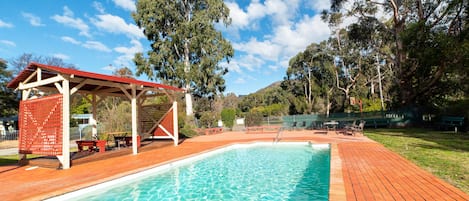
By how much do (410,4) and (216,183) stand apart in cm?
1947

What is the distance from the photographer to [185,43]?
21.8 metres

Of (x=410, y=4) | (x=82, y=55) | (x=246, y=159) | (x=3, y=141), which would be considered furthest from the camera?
(x=82, y=55)

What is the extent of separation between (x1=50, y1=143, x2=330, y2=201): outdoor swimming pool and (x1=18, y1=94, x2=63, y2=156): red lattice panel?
289 centimetres

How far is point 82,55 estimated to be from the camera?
25172mm

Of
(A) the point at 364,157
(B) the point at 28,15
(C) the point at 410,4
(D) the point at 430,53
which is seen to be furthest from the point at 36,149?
(C) the point at 410,4

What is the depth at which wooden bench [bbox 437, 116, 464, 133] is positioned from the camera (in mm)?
12786

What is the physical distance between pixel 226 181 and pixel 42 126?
5974 millimetres

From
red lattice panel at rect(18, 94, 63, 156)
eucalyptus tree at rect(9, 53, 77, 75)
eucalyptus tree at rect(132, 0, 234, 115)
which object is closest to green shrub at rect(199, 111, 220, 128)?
eucalyptus tree at rect(132, 0, 234, 115)

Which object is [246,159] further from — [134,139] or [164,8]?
[164,8]

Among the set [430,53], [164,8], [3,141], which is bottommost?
[3,141]

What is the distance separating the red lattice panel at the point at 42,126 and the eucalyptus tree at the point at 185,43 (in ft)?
43.6

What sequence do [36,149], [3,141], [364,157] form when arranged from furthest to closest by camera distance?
[3,141] → [36,149] → [364,157]

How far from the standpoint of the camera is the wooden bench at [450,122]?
503 inches

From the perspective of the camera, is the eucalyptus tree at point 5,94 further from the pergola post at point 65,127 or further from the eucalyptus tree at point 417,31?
the eucalyptus tree at point 417,31
